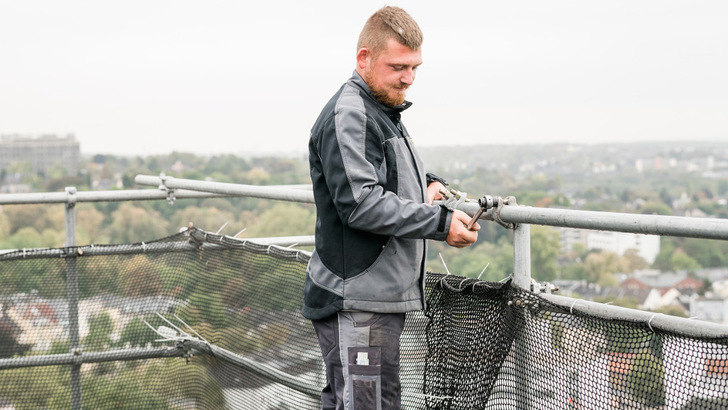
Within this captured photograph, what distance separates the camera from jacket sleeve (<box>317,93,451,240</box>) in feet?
8.53

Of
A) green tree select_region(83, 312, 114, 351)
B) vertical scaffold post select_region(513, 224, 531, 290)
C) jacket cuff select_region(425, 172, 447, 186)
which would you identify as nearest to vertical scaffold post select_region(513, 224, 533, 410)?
vertical scaffold post select_region(513, 224, 531, 290)

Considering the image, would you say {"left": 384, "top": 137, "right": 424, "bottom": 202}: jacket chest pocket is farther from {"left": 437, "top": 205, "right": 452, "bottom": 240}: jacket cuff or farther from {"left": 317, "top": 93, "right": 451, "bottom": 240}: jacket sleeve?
{"left": 437, "top": 205, "right": 452, "bottom": 240}: jacket cuff

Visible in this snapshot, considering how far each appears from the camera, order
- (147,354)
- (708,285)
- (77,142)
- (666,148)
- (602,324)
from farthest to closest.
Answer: (666,148) → (77,142) → (708,285) → (147,354) → (602,324)

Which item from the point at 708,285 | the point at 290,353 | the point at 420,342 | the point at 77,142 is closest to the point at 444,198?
the point at 420,342

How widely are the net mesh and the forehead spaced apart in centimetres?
76

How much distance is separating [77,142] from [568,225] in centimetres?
10555

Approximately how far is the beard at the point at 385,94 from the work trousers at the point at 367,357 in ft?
2.17

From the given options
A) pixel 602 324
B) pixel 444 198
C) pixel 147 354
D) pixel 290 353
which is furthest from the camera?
pixel 147 354

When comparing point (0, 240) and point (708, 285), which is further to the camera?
point (708, 285)

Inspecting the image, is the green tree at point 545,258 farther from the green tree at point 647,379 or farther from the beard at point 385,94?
the green tree at point 647,379

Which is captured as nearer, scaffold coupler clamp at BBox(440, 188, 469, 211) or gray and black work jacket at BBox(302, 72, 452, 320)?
gray and black work jacket at BBox(302, 72, 452, 320)

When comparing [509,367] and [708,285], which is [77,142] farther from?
[509,367]

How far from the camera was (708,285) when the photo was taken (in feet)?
300

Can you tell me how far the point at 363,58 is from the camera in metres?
2.79
